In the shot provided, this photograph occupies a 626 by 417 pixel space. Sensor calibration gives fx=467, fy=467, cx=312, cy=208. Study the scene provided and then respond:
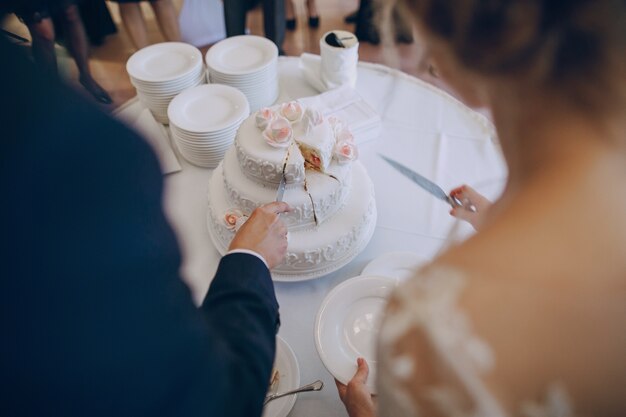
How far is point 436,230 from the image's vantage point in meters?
1.46

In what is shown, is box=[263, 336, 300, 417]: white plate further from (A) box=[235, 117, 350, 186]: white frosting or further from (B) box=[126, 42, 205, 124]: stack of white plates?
(B) box=[126, 42, 205, 124]: stack of white plates

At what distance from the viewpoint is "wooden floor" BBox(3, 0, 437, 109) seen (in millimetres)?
3318

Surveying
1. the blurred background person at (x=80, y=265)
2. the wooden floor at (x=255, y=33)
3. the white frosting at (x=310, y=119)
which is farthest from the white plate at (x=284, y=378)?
the wooden floor at (x=255, y=33)

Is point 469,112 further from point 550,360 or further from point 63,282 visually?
point 63,282

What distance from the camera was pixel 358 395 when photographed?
1004mm

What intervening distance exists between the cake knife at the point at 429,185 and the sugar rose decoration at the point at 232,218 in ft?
1.81

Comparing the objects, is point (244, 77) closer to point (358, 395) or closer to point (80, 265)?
point (358, 395)

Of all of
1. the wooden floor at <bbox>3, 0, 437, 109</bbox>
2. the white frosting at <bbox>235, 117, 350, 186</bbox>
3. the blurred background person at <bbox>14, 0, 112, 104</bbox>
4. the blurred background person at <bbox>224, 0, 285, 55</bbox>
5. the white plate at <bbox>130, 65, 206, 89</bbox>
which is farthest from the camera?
the wooden floor at <bbox>3, 0, 437, 109</bbox>

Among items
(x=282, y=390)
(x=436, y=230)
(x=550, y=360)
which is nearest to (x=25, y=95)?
(x=550, y=360)

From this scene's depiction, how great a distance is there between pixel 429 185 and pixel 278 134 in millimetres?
485

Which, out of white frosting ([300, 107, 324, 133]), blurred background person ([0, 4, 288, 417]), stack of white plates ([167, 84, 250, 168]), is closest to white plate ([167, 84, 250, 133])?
Answer: stack of white plates ([167, 84, 250, 168])

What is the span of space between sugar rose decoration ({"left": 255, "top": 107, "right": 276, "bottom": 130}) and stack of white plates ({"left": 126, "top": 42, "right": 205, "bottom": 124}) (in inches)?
22.4

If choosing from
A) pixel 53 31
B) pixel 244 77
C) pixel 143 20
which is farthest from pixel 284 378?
pixel 143 20

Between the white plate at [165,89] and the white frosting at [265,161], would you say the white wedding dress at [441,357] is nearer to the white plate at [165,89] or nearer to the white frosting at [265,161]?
the white frosting at [265,161]
